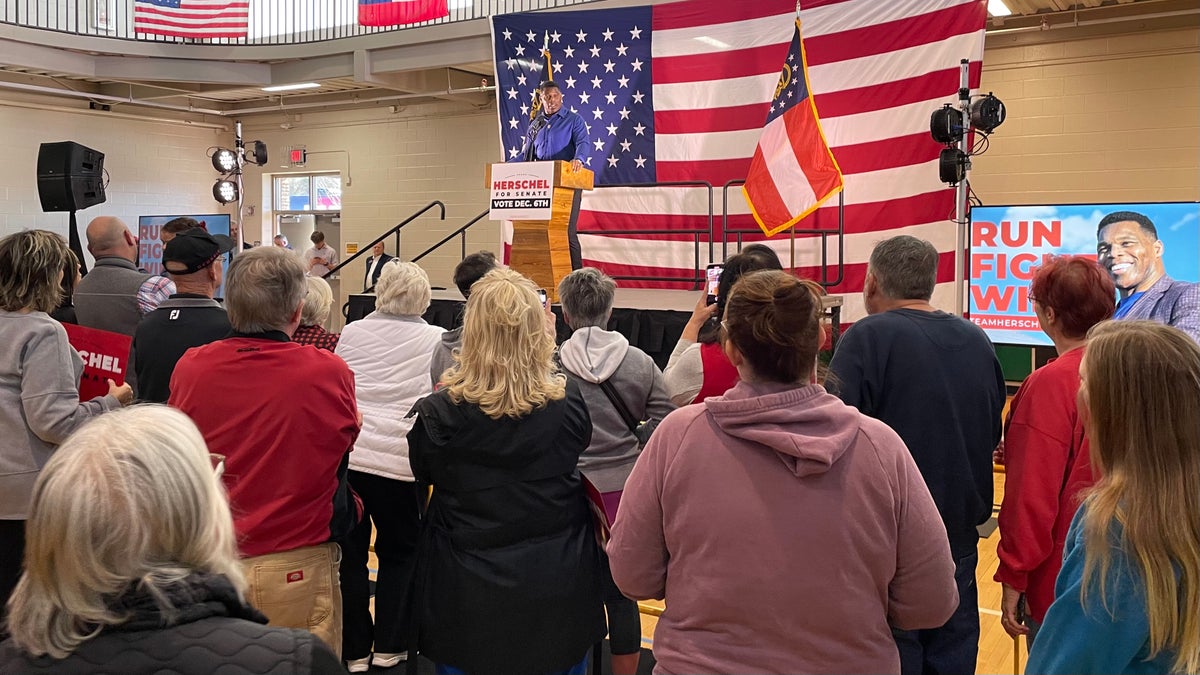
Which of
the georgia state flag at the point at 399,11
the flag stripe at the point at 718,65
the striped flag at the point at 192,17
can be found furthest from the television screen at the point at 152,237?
the flag stripe at the point at 718,65

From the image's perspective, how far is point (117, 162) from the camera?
12766mm

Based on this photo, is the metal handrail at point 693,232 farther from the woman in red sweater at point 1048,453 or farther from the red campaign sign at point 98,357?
the red campaign sign at point 98,357

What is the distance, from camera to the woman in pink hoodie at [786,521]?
1.49 m

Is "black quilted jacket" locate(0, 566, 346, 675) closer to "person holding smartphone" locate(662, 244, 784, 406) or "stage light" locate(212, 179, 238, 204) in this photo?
"person holding smartphone" locate(662, 244, 784, 406)

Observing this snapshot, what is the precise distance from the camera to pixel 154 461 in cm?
116

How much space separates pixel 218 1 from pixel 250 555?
991 centimetres

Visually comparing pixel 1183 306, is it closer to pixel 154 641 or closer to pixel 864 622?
pixel 864 622

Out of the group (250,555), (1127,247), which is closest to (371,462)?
(250,555)

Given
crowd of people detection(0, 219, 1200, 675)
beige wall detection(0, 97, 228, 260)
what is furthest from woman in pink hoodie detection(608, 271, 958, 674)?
beige wall detection(0, 97, 228, 260)

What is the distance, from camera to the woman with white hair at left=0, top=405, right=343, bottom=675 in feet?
3.62

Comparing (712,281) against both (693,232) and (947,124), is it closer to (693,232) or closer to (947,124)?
(947,124)

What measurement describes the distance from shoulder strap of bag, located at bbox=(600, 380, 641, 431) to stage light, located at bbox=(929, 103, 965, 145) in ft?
12.1

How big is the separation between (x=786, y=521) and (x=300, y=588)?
4.58ft

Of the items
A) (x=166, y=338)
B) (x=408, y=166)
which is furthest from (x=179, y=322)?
(x=408, y=166)
